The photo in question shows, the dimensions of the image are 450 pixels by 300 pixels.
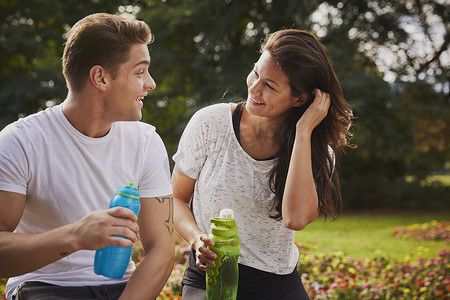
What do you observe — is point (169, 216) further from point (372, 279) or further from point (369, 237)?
point (369, 237)

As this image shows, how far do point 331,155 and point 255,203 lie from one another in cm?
59

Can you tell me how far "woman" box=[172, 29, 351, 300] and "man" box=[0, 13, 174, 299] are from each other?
50cm

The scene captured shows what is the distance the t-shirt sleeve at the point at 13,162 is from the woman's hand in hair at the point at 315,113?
1.48m

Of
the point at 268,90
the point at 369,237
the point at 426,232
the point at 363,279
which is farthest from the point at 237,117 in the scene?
the point at 426,232

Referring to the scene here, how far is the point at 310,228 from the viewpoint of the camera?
11555mm

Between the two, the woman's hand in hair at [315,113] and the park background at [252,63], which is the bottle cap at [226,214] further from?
the park background at [252,63]

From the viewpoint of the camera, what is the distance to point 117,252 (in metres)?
1.86

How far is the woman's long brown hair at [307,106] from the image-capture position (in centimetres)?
267

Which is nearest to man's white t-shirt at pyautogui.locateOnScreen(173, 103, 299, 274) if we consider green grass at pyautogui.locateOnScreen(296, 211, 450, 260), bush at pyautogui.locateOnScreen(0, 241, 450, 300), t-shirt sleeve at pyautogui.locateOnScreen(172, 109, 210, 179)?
t-shirt sleeve at pyautogui.locateOnScreen(172, 109, 210, 179)

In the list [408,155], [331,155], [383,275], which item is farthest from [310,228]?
[331,155]

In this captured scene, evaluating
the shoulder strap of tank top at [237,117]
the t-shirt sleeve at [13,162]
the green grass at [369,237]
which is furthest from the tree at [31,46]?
the t-shirt sleeve at [13,162]

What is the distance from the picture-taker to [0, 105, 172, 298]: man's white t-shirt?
2.13 meters

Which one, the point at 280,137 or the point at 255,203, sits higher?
the point at 280,137

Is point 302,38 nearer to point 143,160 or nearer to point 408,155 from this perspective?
point 143,160
